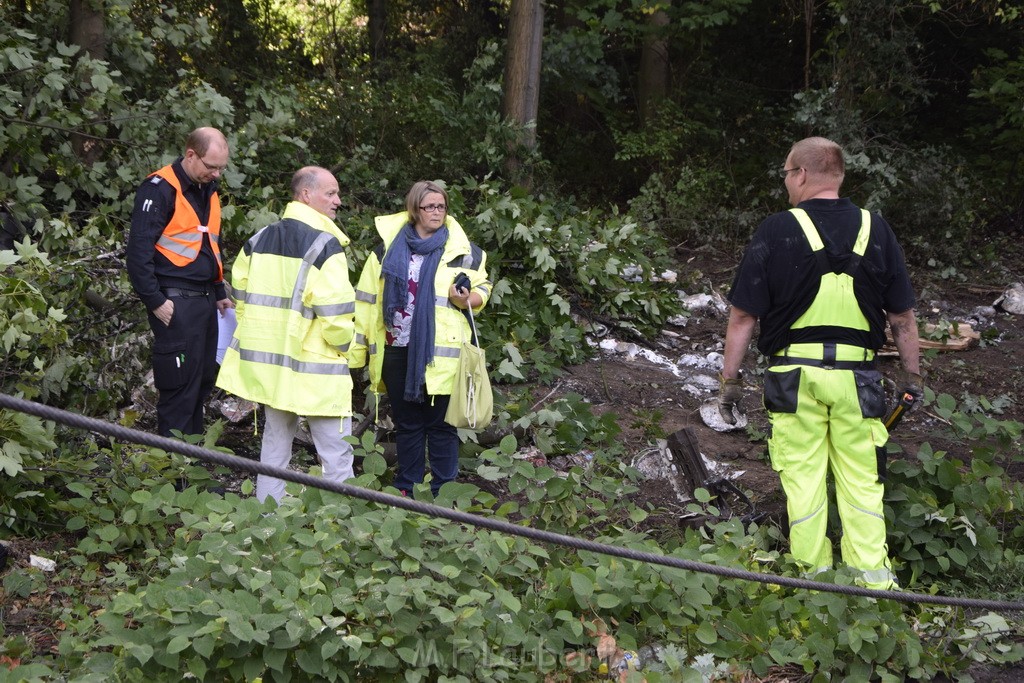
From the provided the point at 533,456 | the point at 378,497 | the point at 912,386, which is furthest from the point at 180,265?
the point at 912,386

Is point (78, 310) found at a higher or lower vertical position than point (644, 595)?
higher

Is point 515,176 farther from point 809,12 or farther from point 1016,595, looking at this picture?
point 1016,595

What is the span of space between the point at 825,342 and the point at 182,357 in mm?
2924

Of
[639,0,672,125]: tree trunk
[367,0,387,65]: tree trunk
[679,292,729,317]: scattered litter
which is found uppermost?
[367,0,387,65]: tree trunk

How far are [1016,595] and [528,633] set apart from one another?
215 centimetres

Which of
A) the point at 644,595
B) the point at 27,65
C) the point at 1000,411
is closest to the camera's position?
the point at 644,595

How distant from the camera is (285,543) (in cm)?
303

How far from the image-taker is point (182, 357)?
462 centimetres

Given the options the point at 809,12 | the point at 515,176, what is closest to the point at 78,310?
the point at 515,176

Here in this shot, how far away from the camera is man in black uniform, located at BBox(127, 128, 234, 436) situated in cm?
451

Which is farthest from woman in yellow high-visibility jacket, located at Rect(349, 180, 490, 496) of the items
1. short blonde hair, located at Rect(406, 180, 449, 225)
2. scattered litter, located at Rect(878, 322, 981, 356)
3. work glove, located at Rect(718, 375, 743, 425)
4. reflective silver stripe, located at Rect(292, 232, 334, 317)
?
scattered litter, located at Rect(878, 322, 981, 356)

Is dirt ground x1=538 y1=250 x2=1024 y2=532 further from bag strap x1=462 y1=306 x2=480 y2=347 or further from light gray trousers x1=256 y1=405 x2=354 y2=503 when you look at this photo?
light gray trousers x1=256 y1=405 x2=354 y2=503

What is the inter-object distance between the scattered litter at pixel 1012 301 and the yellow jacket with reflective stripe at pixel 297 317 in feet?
24.9

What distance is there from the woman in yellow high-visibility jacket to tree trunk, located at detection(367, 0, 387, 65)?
977cm
